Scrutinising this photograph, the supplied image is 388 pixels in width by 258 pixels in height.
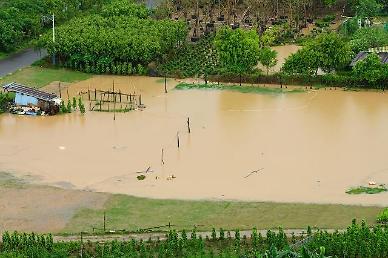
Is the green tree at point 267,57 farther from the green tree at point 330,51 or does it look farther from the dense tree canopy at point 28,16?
the dense tree canopy at point 28,16

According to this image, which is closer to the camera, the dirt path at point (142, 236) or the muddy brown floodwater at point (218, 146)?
the dirt path at point (142, 236)

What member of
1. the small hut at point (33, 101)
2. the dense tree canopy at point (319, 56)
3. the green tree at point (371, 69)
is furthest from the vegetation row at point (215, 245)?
the dense tree canopy at point (319, 56)

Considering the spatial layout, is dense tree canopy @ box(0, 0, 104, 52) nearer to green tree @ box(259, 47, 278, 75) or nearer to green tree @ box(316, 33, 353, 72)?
green tree @ box(259, 47, 278, 75)


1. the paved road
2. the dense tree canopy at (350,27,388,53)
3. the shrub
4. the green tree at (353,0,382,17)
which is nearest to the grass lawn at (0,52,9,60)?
the paved road

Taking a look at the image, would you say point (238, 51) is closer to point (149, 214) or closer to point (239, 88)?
point (239, 88)

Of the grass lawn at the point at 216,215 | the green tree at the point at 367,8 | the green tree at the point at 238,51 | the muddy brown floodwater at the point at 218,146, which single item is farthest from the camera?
the green tree at the point at 367,8

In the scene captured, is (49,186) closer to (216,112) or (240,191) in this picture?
(240,191)

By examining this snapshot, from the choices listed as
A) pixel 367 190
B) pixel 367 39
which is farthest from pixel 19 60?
pixel 367 190
